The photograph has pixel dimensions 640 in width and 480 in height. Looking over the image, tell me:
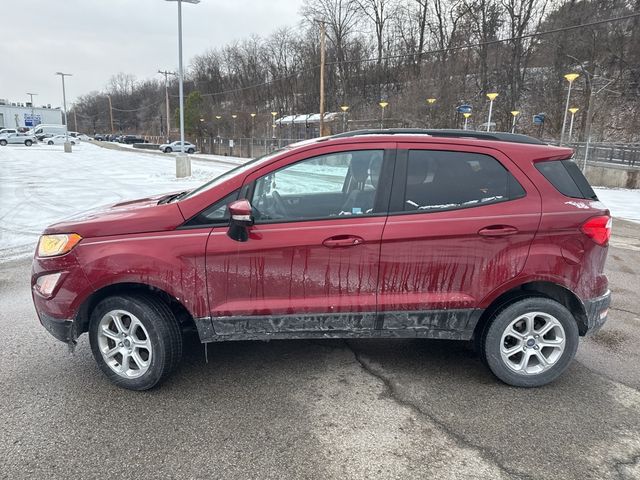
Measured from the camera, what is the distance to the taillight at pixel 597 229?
308 centimetres

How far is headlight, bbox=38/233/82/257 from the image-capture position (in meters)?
3.11

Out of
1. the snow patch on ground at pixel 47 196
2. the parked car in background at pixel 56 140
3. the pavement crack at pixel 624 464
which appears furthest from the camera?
the parked car in background at pixel 56 140

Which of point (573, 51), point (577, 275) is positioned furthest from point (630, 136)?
point (577, 275)

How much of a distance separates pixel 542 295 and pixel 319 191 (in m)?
1.77

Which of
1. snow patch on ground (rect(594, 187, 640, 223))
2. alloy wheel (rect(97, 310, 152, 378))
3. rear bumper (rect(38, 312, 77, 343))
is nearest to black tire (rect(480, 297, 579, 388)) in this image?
alloy wheel (rect(97, 310, 152, 378))

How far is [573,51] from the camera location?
129ft

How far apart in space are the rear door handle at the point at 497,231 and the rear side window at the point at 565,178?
49cm

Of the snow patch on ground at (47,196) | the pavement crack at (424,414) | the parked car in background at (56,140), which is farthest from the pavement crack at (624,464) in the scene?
the parked car in background at (56,140)

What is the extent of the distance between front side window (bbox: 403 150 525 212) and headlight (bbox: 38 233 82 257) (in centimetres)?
230

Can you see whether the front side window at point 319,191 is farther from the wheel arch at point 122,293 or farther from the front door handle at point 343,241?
the wheel arch at point 122,293

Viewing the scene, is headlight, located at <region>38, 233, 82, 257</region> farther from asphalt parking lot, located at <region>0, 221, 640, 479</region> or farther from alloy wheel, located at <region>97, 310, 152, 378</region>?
asphalt parking lot, located at <region>0, 221, 640, 479</region>

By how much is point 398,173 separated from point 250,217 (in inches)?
41.9

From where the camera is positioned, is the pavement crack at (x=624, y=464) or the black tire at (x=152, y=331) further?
the black tire at (x=152, y=331)

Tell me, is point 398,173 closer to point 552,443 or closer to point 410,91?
point 552,443
